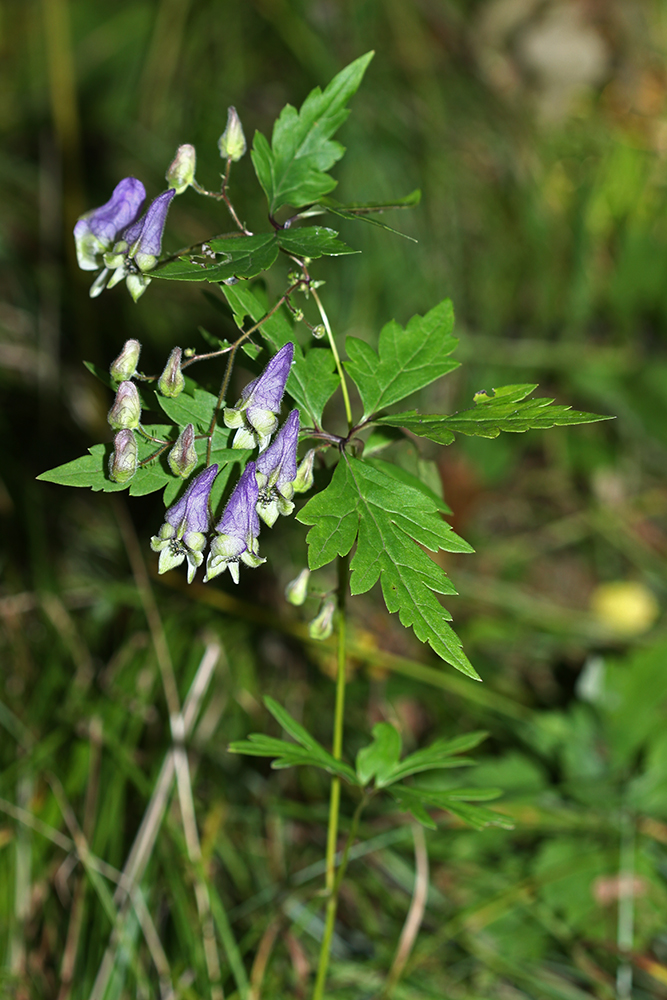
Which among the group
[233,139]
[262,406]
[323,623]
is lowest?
[323,623]

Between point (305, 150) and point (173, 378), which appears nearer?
point (173, 378)

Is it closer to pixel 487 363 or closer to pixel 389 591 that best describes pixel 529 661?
pixel 487 363

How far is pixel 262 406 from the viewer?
959 mm

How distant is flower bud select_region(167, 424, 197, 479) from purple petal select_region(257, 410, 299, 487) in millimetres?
85

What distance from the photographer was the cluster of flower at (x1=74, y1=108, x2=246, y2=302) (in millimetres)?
1038

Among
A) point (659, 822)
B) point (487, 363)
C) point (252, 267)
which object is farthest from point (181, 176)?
point (487, 363)

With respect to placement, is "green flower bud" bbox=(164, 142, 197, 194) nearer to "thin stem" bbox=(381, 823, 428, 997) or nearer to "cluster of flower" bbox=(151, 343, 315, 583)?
"cluster of flower" bbox=(151, 343, 315, 583)

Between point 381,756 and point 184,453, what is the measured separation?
705 millimetres

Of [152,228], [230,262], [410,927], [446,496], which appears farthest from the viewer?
[446,496]

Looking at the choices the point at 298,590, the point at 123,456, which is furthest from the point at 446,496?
the point at 123,456

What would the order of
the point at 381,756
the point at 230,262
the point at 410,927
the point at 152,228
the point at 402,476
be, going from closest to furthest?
the point at 230,262 → the point at 152,228 → the point at 402,476 → the point at 381,756 → the point at 410,927

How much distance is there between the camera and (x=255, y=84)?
3.02 metres

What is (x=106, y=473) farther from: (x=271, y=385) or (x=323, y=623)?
(x=323, y=623)

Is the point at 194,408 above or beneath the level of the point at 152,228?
beneath
